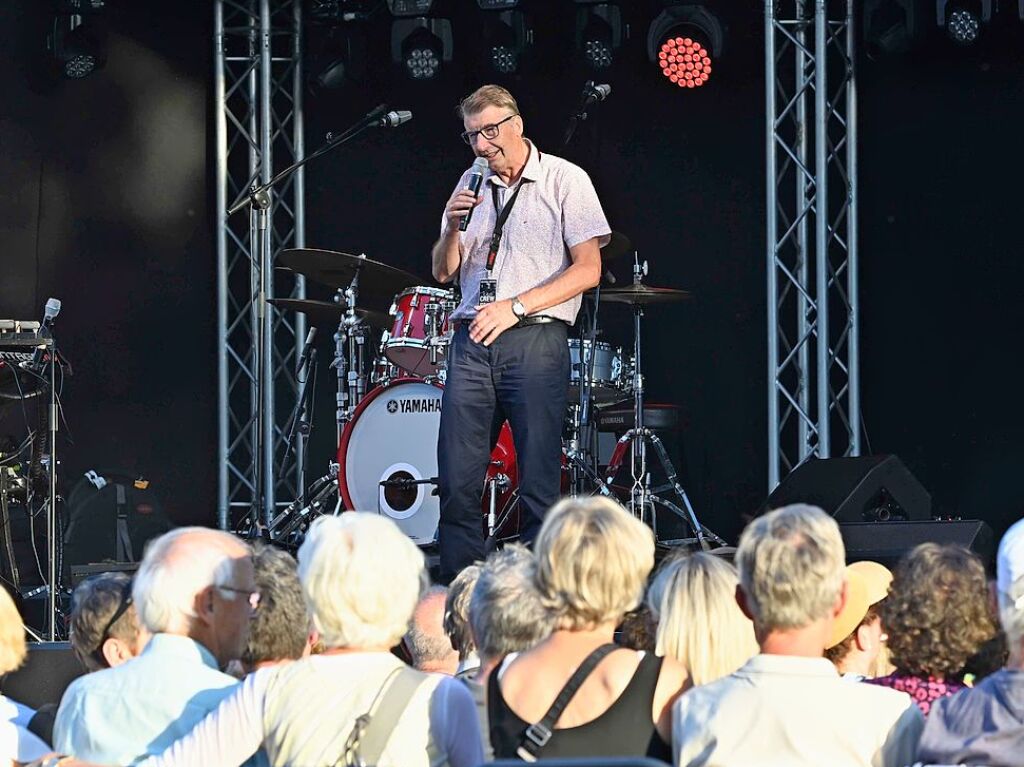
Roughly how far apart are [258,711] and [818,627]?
97 centimetres

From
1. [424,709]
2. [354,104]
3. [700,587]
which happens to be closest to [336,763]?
[424,709]

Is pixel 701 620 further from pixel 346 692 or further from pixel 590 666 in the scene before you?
pixel 346 692

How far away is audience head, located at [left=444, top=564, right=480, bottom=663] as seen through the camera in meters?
3.37

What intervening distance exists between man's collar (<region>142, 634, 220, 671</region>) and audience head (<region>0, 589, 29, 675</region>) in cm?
29

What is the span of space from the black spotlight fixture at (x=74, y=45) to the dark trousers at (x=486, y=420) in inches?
155

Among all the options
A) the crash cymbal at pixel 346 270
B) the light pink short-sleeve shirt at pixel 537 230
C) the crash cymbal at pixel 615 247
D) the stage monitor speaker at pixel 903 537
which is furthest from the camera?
the crash cymbal at pixel 346 270

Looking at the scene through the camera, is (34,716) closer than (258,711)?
No

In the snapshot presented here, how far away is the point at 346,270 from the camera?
736cm

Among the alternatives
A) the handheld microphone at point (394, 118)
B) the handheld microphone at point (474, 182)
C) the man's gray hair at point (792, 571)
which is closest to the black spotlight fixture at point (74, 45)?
the handheld microphone at point (394, 118)

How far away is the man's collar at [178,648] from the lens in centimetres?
274

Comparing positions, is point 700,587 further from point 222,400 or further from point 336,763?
point 222,400

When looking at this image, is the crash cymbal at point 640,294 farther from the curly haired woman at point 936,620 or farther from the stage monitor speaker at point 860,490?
the curly haired woman at point 936,620

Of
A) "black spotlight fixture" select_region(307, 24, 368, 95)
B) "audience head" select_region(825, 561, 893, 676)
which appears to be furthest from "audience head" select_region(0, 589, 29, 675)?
"black spotlight fixture" select_region(307, 24, 368, 95)

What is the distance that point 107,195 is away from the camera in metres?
8.38
